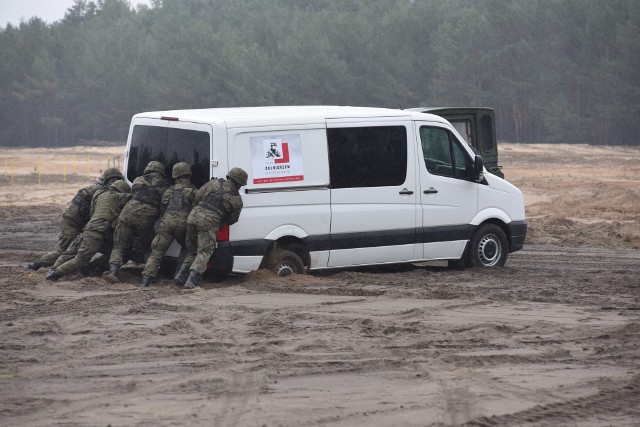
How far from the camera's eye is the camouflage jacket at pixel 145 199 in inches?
515

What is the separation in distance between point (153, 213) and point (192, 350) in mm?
4039

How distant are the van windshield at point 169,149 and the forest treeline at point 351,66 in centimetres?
5053

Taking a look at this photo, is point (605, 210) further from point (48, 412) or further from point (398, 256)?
point (48, 412)

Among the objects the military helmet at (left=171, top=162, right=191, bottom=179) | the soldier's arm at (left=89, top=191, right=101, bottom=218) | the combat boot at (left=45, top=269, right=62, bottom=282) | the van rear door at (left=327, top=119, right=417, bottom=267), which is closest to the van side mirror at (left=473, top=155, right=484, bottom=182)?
the van rear door at (left=327, top=119, right=417, bottom=267)

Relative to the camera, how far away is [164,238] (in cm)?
1288

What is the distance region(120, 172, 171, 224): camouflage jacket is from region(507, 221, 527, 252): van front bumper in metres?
4.52

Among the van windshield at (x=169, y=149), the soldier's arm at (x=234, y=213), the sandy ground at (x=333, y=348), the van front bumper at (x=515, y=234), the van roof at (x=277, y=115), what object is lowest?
the sandy ground at (x=333, y=348)

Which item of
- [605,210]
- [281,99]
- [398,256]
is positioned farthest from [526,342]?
[281,99]

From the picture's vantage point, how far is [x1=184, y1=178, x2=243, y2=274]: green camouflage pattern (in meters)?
12.3

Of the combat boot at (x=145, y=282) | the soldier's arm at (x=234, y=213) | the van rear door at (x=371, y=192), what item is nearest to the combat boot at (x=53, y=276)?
the combat boot at (x=145, y=282)

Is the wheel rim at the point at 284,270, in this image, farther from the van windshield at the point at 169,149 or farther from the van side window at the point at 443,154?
the van side window at the point at 443,154

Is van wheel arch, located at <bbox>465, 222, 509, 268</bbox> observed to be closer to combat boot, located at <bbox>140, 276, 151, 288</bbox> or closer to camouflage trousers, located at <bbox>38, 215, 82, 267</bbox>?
combat boot, located at <bbox>140, 276, 151, 288</bbox>

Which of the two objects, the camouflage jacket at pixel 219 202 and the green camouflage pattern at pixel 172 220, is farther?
the green camouflage pattern at pixel 172 220

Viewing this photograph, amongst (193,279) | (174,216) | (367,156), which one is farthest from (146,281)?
(367,156)
